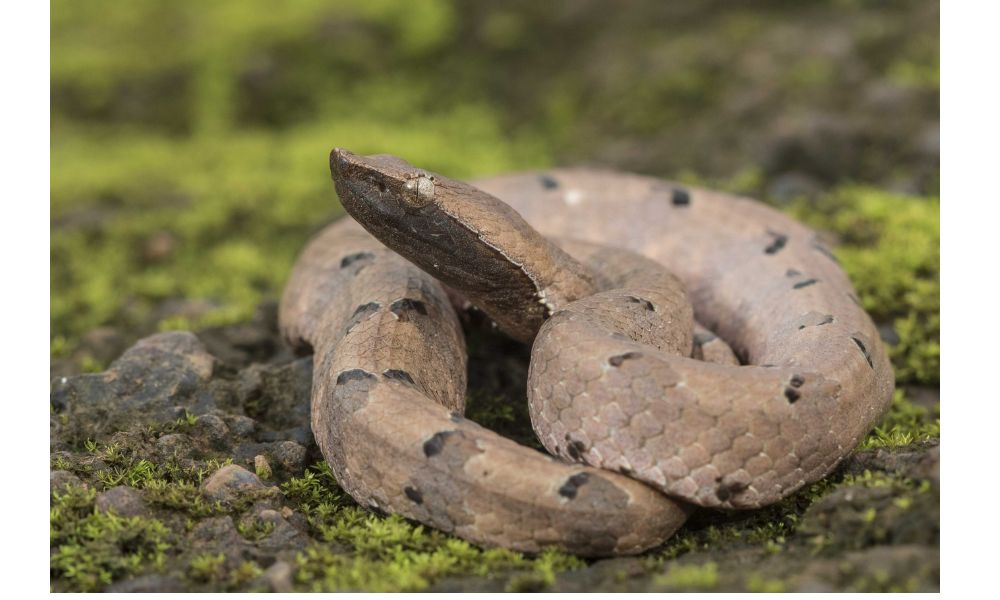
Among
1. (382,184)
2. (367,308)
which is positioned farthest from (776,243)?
(382,184)

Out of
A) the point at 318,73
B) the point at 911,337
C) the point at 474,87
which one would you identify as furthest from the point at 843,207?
the point at 318,73

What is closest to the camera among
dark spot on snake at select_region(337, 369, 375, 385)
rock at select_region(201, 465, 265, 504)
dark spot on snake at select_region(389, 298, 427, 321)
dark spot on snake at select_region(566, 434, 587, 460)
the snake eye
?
dark spot on snake at select_region(566, 434, 587, 460)

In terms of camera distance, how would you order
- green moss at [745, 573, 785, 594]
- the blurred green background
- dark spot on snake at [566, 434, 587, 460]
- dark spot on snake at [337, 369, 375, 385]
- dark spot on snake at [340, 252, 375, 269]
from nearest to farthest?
green moss at [745, 573, 785, 594] → dark spot on snake at [566, 434, 587, 460] → dark spot on snake at [337, 369, 375, 385] → dark spot on snake at [340, 252, 375, 269] → the blurred green background

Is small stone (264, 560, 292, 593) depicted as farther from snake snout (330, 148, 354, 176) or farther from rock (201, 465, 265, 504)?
snake snout (330, 148, 354, 176)

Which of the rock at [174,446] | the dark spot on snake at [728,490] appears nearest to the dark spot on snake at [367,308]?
the rock at [174,446]

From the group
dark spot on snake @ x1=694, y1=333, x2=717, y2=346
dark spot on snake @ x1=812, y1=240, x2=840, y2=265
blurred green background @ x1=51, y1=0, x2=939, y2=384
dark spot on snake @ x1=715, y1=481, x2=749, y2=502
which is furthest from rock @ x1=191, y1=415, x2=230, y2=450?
dark spot on snake @ x1=812, y1=240, x2=840, y2=265

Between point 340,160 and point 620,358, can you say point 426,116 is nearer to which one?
point 340,160
